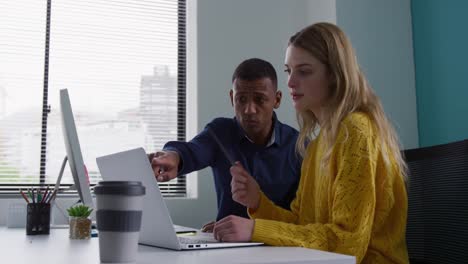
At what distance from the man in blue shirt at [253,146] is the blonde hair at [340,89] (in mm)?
478

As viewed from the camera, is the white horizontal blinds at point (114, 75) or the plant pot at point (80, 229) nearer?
the plant pot at point (80, 229)

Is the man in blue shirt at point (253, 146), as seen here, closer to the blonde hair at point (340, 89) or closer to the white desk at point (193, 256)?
the blonde hair at point (340, 89)

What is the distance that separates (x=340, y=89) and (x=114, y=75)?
5.91 feet

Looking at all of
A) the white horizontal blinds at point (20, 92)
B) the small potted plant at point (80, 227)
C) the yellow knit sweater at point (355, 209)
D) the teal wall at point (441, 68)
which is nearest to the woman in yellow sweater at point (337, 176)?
the yellow knit sweater at point (355, 209)

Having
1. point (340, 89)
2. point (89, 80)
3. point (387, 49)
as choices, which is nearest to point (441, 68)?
point (387, 49)

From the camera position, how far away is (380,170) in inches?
46.3

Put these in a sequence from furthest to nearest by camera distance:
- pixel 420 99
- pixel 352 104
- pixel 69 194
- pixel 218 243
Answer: pixel 69 194 < pixel 420 99 < pixel 352 104 < pixel 218 243

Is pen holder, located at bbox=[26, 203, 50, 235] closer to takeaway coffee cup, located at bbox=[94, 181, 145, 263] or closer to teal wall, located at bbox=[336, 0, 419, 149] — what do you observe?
takeaway coffee cup, located at bbox=[94, 181, 145, 263]

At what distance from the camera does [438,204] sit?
1371mm

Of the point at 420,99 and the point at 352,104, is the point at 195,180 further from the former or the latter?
the point at 352,104

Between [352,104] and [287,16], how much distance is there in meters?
1.74

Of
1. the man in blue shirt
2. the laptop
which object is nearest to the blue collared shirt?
the man in blue shirt

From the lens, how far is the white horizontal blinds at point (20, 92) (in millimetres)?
2600

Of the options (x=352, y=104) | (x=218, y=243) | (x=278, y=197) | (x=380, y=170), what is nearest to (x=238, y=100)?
(x=278, y=197)
